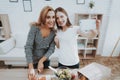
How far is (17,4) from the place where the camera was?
2.96m

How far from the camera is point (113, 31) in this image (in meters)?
3.08

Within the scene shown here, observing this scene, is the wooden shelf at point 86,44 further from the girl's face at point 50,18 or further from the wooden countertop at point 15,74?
the wooden countertop at point 15,74

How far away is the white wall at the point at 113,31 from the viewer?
9.50 feet

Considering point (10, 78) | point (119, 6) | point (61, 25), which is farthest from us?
point (119, 6)

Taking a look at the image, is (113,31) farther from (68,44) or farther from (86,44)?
(68,44)

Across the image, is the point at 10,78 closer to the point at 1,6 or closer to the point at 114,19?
the point at 1,6

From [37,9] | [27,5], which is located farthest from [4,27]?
[37,9]

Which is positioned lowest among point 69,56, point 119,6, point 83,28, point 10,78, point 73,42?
point 10,78

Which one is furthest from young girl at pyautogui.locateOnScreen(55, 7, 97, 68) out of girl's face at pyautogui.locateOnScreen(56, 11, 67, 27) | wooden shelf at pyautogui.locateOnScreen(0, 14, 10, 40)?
wooden shelf at pyautogui.locateOnScreen(0, 14, 10, 40)

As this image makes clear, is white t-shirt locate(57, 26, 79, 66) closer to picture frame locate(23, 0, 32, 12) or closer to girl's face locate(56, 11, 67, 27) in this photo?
girl's face locate(56, 11, 67, 27)

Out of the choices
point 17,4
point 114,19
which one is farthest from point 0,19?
point 114,19

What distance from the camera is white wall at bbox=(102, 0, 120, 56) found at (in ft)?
9.50

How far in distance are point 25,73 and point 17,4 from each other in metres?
2.16

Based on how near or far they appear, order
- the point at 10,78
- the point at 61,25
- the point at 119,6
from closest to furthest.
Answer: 1. the point at 10,78
2. the point at 61,25
3. the point at 119,6
